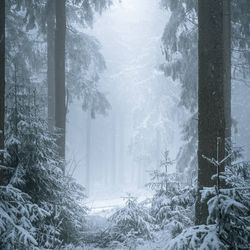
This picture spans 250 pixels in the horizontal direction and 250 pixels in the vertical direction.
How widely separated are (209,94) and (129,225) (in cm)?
501

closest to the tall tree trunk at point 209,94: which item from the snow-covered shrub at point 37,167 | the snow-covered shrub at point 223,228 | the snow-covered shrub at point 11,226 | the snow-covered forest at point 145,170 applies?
the snow-covered forest at point 145,170

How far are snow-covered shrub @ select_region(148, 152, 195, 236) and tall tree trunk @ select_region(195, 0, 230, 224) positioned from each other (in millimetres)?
2682

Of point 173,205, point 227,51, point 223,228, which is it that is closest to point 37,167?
point 173,205

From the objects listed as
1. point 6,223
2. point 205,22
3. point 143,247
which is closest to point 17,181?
point 6,223

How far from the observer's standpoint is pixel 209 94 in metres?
7.50

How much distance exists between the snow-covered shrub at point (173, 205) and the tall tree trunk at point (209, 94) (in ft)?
8.80

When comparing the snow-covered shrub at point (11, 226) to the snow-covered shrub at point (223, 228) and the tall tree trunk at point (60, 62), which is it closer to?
the snow-covered shrub at point (223, 228)

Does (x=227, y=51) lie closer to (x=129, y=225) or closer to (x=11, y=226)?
(x=129, y=225)

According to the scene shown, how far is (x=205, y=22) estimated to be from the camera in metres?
7.64

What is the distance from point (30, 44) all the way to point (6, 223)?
15133 mm

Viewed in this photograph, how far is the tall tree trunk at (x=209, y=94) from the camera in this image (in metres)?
7.41

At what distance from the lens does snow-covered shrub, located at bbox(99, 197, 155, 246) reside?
424 inches

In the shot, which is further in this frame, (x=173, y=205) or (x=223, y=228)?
(x=173, y=205)

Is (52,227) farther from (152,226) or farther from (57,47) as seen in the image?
(57,47)
